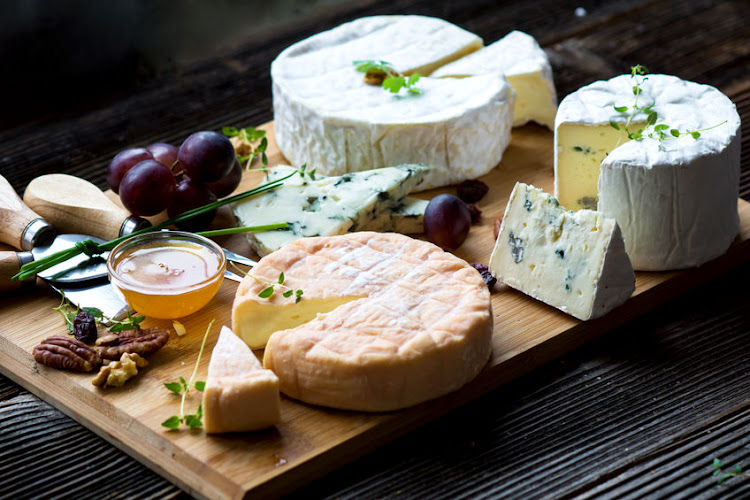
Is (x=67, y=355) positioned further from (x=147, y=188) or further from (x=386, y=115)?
(x=386, y=115)

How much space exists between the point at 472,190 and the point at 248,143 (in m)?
1.01

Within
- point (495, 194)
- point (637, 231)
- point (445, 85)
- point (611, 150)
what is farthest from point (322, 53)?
point (637, 231)

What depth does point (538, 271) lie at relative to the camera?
306 centimetres

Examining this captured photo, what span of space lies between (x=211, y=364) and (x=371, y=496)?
553 mm

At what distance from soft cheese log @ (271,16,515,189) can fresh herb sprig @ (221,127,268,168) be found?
0.10 m

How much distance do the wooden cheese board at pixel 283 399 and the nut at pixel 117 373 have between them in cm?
2

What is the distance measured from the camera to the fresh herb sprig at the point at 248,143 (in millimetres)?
3898

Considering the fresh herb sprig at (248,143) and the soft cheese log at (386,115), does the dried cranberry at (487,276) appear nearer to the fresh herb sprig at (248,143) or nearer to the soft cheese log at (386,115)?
the soft cheese log at (386,115)

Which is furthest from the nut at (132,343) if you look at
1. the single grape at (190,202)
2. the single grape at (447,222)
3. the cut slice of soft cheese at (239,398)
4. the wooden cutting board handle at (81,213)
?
the single grape at (447,222)

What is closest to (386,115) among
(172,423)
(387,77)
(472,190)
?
(387,77)

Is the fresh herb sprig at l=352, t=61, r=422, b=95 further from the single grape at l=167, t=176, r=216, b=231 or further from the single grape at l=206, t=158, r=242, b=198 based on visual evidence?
the single grape at l=167, t=176, r=216, b=231

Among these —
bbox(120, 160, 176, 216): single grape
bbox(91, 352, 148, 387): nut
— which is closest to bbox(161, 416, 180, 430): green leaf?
→ bbox(91, 352, 148, 387): nut

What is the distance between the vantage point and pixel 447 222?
330 cm

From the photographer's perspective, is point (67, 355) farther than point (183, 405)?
Yes
